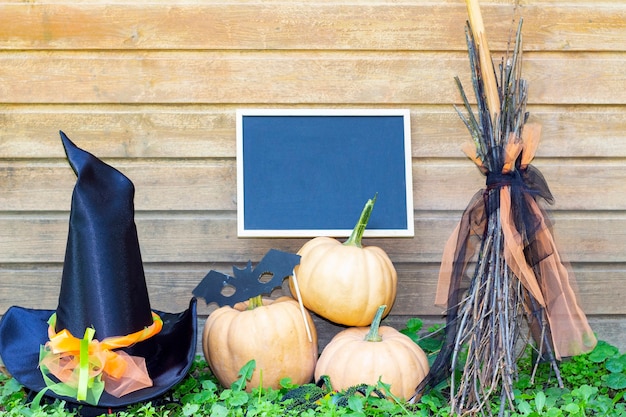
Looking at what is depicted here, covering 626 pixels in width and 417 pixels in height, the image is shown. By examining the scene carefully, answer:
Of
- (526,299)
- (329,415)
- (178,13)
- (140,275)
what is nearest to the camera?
(329,415)

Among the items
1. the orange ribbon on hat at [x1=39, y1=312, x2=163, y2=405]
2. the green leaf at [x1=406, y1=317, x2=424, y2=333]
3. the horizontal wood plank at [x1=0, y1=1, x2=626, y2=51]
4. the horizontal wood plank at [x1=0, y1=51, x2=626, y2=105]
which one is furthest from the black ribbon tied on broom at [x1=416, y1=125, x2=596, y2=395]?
the orange ribbon on hat at [x1=39, y1=312, x2=163, y2=405]

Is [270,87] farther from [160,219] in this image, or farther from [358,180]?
[160,219]

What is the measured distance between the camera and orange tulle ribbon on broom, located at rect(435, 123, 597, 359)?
2.23m

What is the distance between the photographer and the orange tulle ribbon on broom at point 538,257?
223 cm

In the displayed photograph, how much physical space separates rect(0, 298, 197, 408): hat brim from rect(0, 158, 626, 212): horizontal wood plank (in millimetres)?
539

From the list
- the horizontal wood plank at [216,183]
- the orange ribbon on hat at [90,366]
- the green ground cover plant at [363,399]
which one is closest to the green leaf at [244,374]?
the green ground cover plant at [363,399]

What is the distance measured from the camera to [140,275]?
86.7 inches

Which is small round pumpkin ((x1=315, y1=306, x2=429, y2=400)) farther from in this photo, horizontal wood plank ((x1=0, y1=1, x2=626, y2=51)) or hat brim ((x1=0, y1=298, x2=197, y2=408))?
horizontal wood plank ((x1=0, y1=1, x2=626, y2=51))

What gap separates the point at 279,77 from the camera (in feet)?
9.03

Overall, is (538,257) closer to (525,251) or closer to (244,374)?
(525,251)

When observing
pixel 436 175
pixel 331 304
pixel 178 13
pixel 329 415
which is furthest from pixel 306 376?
pixel 178 13

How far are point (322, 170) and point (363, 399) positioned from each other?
100 centimetres

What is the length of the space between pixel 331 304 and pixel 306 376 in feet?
0.91

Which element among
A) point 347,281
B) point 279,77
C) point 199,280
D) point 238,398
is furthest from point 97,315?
point 279,77
